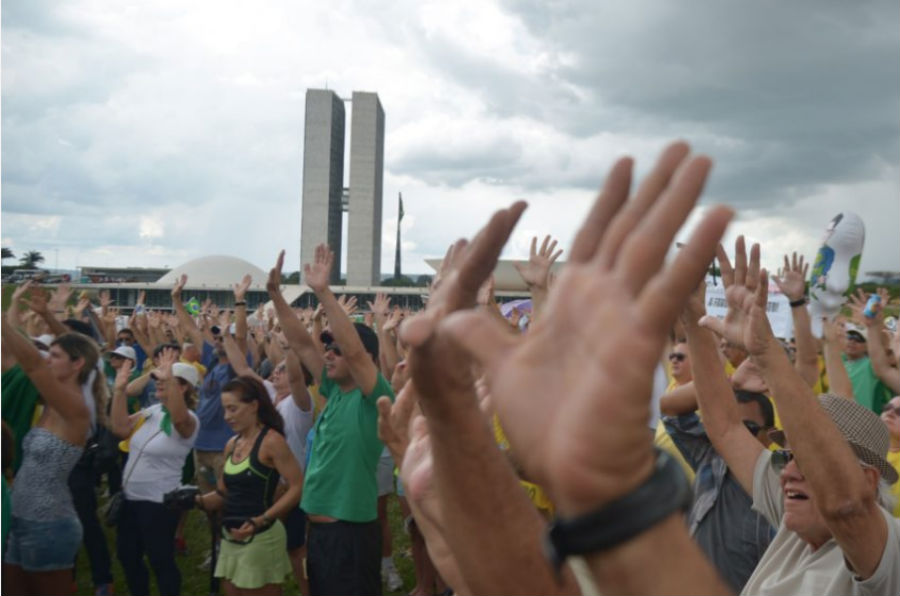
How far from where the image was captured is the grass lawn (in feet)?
18.7

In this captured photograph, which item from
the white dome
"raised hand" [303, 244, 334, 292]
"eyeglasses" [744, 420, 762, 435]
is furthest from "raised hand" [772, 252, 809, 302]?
the white dome

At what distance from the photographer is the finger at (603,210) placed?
87 centimetres

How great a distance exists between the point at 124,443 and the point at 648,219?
19.5 feet

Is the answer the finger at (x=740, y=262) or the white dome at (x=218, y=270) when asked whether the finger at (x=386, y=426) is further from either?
the white dome at (x=218, y=270)

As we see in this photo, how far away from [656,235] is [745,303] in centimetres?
167

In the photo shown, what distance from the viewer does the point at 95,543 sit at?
535 centimetres

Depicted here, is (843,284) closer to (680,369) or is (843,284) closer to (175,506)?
(680,369)

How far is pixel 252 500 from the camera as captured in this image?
13.8 ft

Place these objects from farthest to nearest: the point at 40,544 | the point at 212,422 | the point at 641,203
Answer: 1. the point at 212,422
2. the point at 40,544
3. the point at 641,203

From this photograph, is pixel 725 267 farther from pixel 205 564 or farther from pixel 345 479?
pixel 205 564

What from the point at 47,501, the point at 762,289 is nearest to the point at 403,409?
the point at 762,289

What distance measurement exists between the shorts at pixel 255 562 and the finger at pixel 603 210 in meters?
3.75

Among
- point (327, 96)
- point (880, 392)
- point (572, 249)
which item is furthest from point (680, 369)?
point (327, 96)

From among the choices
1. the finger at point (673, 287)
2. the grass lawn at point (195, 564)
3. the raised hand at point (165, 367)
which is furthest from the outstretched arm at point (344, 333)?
the finger at point (673, 287)
